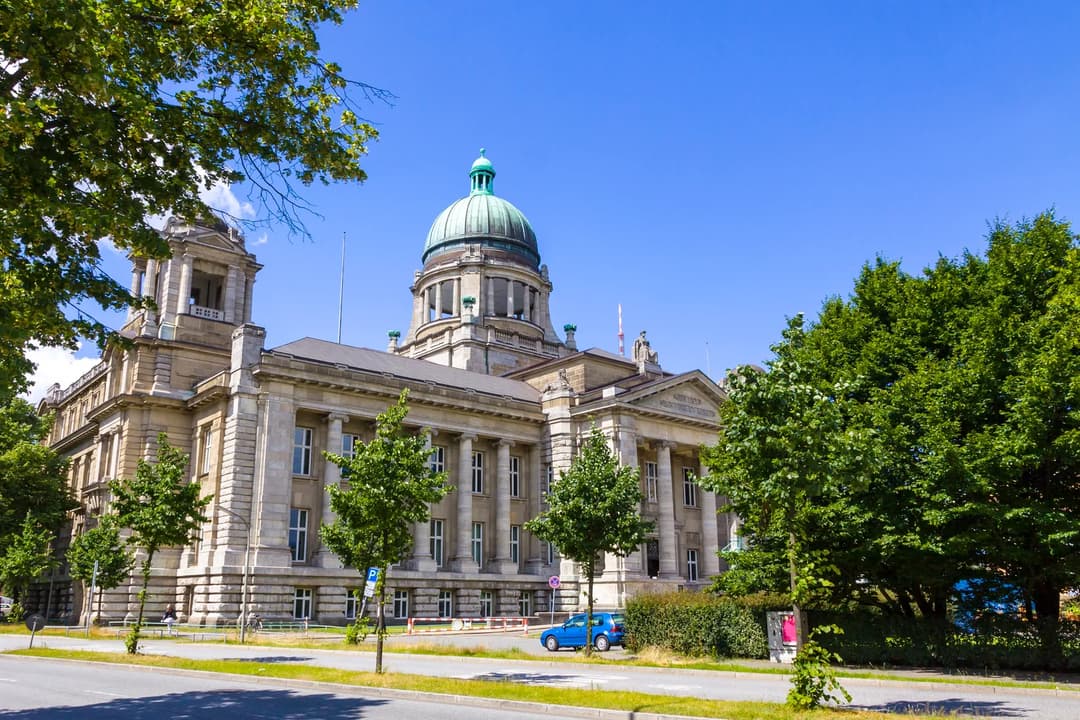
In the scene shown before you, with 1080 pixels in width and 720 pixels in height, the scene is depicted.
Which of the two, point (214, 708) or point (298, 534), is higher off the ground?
point (298, 534)

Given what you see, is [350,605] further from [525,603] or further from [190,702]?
[190,702]

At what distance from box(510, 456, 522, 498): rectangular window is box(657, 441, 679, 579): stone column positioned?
9285 mm

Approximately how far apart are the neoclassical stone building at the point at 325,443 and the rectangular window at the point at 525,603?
0.09 m

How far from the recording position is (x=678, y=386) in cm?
5894

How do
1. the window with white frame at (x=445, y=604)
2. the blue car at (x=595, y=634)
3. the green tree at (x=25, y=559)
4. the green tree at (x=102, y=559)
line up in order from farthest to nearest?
the window with white frame at (x=445, y=604)
the green tree at (x=25, y=559)
the green tree at (x=102, y=559)
the blue car at (x=595, y=634)

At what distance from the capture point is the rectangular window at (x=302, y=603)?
4412cm

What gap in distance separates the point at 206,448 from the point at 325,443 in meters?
6.61

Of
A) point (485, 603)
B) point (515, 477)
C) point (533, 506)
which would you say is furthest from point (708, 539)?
point (485, 603)

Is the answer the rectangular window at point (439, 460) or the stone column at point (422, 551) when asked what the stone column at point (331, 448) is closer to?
the stone column at point (422, 551)

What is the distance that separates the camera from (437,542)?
52.4 metres

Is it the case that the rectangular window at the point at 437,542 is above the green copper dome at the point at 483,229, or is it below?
below

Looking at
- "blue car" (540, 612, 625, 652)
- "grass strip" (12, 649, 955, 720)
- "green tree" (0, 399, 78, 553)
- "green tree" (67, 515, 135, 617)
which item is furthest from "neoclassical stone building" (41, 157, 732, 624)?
"grass strip" (12, 649, 955, 720)

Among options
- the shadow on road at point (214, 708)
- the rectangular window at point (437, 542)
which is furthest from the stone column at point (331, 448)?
the shadow on road at point (214, 708)

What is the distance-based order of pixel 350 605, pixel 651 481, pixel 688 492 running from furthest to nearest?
pixel 688 492 < pixel 651 481 < pixel 350 605
